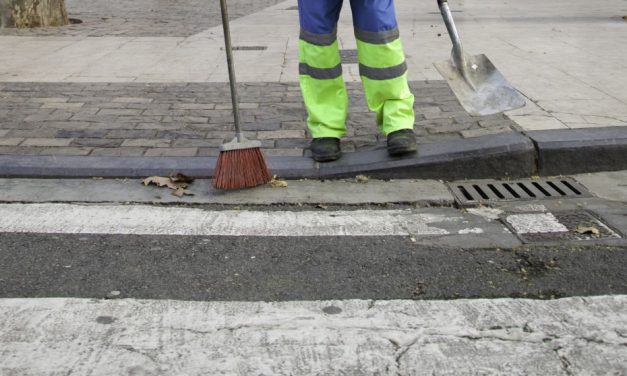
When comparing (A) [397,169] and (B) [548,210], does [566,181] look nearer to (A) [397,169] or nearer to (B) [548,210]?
(B) [548,210]

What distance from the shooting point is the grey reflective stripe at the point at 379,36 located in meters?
4.68

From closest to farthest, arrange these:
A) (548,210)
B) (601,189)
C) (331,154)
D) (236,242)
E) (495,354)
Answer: (495,354) → (236,242) → (548,210) → (601,189) → (331,154)

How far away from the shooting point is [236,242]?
380cm

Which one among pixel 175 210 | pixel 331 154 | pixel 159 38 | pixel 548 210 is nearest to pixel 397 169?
pixel 331 154

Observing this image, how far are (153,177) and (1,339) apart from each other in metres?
1.93

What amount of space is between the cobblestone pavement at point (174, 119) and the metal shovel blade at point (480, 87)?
0.29 meters

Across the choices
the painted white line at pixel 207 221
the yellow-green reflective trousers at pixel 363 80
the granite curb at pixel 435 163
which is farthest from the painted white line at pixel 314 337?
the yellow-green reflective trousers at pixel 363 80

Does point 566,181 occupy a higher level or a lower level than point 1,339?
lower

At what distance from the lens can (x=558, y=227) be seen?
155 inches

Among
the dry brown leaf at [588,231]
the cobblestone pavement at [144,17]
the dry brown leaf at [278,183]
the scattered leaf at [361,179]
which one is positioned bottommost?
the cobblestone pavement at [144,17]

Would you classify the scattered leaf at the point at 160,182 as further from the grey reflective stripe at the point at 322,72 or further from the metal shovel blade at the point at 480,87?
the metal shovel blade at the point at 480,87

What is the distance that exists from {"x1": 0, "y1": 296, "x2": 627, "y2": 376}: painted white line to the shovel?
6.37ft

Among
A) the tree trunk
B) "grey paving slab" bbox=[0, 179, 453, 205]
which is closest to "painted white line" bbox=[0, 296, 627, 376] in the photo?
"grey paving slab" bbox=[0, 179, 453, 205]

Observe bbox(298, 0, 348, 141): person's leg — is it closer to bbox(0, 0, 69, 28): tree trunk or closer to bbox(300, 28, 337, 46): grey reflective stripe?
bbox(300, 28, 337, 46): grey reflective stripe
